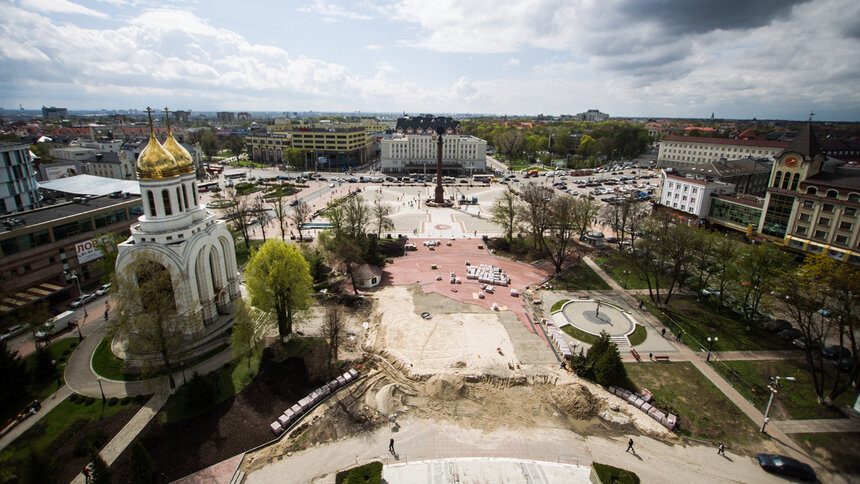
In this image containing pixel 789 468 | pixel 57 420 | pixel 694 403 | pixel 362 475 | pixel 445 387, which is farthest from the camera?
pixel 445 387

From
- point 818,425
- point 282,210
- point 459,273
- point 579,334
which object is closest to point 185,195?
point 459,273

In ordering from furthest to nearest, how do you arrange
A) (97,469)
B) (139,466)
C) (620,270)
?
(620,270), (139,466), (97,469)

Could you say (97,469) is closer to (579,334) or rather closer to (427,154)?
(579,334)

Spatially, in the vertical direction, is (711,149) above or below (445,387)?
above

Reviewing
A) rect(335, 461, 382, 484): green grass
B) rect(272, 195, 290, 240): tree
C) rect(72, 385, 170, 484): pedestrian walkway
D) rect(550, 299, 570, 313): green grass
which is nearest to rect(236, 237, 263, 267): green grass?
rect(272, 195, 290, 240): tree

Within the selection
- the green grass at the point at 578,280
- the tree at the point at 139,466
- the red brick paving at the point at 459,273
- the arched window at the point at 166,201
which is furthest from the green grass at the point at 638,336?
the arched window at the point at 166,201

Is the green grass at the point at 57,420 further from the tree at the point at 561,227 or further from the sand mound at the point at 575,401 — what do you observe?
the tree at the point at 561,227

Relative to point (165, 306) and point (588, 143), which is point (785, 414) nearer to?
point (165, 306)
